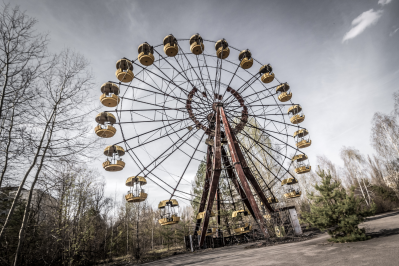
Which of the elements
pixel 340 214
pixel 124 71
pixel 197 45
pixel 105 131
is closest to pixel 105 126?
pixel 105 131

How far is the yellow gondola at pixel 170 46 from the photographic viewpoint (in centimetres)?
1205

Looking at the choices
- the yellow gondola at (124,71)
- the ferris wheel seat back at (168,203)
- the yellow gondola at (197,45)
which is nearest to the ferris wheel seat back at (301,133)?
the yellow gondola at (197,45)

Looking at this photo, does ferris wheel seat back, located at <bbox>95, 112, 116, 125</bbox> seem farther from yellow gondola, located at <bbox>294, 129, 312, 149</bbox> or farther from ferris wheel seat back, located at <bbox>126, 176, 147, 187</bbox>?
yellow gondola, located at <bbox>294, 129, 312, 149</bbox>

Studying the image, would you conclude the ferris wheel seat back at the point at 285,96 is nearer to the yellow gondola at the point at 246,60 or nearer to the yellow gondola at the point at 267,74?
the yellow gondola at the point at 267,74

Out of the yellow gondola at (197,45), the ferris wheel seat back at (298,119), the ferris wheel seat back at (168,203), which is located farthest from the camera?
the ferris wheel seat back at (298,119)

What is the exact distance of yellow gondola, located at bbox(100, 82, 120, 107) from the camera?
1056 centimetres

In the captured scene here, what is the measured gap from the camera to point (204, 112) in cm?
1425

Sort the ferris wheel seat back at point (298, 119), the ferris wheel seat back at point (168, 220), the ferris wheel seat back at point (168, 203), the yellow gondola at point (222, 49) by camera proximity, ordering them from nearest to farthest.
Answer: the ferris wheel seat back at point (168, 220), the ferris wheel seat back at point (168, 203), the yellow gondola at point (222, 49), the ferris wheel seat back at point (298, 119)

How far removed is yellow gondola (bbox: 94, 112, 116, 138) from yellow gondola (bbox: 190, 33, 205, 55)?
651 centimetres

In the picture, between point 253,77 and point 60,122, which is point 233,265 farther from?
point 253,77

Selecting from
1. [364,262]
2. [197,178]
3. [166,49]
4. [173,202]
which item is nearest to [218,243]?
[173,202]

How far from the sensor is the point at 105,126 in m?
10.8

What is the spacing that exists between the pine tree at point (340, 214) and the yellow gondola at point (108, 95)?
1044 cm

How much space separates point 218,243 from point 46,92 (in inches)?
585
